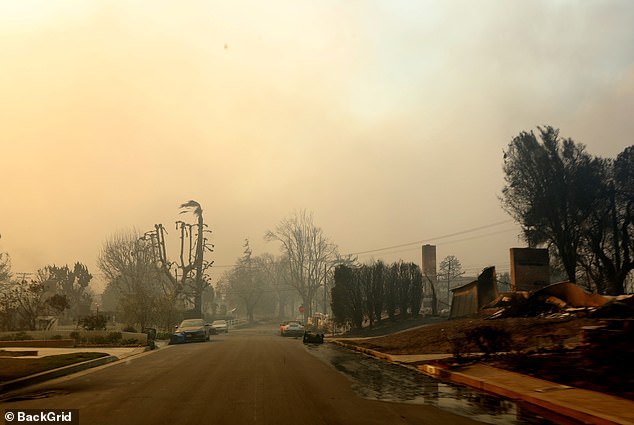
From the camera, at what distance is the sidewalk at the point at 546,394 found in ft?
31.7

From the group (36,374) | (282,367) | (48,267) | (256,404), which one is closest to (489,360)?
(282,367)

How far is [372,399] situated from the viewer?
11930 mm

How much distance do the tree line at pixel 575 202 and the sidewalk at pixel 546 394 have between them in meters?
25.3

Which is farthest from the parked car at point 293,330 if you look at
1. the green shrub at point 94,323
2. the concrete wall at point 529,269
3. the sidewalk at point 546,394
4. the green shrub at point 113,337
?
the sidewalk at point 546,394

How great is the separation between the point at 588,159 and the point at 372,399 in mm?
34143

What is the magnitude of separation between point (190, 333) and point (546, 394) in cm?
3193

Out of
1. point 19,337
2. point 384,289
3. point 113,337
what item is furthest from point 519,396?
point 384,289

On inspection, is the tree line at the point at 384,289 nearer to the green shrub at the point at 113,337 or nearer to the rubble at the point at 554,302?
the rubble at the point at 554,302

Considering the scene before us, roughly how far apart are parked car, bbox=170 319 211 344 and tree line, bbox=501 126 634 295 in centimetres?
2382

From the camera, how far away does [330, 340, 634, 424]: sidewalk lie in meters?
9.66

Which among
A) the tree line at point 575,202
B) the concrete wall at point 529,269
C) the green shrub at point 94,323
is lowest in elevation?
the green shrub at point 94,323

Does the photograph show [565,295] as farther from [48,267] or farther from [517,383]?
[48,267]

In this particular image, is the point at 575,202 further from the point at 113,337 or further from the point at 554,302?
the point at 113,337

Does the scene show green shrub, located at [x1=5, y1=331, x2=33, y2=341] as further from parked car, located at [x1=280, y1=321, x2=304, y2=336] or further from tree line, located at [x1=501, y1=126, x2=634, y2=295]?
tree line, located at [x1=501, y1=126, x2=634, y2=295]
